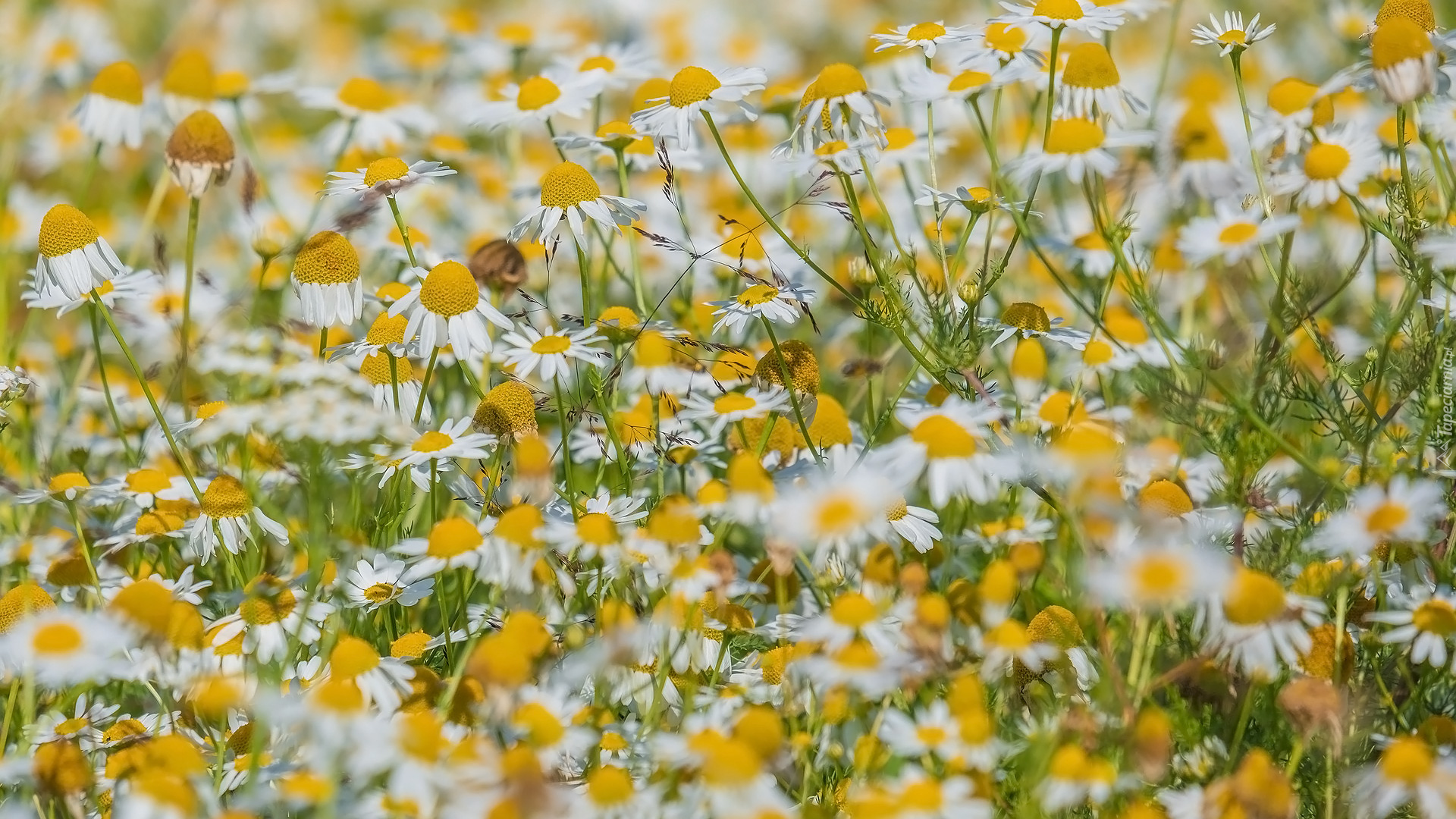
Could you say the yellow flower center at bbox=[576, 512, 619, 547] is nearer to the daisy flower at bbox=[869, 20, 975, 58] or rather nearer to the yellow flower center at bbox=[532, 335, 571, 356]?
the yellow flower center at bbox=[532, 335, 571, 356]

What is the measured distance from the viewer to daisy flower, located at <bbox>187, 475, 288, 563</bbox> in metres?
2.54

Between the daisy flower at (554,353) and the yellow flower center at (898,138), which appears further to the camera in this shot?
the yellow flower center at (898,138)

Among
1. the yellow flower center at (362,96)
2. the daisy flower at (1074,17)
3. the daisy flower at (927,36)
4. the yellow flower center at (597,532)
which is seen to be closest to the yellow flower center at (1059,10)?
the daisy flower at (1074,17)

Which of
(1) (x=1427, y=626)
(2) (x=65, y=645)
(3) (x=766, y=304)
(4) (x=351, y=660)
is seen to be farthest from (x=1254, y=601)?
(2) (x=65, y=645)

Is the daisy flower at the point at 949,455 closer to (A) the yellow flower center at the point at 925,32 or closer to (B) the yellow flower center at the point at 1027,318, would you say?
(B) the yellow flower center at the point at 1027,318

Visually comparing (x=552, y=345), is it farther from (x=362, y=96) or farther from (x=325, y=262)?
Answer: (x=362, y=96)

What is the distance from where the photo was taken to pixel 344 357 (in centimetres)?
276

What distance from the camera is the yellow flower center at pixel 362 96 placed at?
13.1 ft

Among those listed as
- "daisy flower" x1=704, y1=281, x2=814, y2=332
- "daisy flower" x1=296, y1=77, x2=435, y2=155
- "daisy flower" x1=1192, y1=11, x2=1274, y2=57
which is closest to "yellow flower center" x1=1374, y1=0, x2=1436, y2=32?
"daisy flower" x1=1192, y1=11, x2=1274, y2=57

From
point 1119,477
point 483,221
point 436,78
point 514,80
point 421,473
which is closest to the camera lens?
point 1119,477

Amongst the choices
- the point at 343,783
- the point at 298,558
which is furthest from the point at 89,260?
the point at 343,783

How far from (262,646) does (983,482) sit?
4.14 feet

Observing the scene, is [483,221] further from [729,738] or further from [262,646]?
[729,738]

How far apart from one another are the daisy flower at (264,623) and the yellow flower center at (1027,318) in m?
1.38
